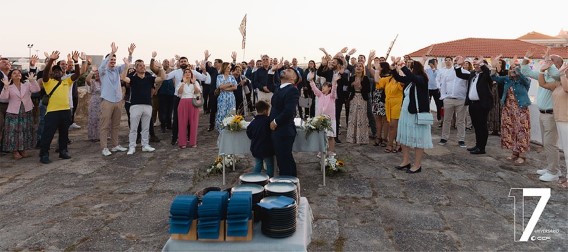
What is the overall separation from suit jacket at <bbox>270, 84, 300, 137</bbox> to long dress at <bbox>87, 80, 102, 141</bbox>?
544 centimetres

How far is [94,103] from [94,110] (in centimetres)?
17

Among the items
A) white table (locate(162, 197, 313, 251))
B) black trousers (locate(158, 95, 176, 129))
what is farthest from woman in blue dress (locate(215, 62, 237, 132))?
white table (locate(162, 197, 313, 251))

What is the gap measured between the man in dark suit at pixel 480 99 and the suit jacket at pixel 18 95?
27.1 feet

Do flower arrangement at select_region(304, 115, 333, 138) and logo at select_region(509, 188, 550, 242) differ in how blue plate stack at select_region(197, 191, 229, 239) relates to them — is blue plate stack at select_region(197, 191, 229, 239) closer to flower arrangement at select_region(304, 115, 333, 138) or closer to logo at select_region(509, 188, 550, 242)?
flower arrangement at select_region(304, 115, 333, 138)

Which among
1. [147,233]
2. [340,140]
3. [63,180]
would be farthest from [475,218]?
[63,180]

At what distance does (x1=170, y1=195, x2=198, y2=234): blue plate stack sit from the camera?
252cm

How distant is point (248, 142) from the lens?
562cm

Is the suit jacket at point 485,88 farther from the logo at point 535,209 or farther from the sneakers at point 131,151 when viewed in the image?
the sneakers at point 131,151

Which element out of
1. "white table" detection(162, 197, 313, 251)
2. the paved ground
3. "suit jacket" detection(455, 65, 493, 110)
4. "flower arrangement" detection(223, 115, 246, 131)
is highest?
"suit jacket" detection(455, 65, 493, 110)

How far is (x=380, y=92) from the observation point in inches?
320

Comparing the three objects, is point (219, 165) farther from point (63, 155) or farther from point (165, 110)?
point (165, 110)

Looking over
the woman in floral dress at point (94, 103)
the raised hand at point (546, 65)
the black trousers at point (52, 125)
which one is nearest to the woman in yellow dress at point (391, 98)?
the raised hand at point (546, 65)

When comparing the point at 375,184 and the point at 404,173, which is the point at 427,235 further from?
the point at 404,173

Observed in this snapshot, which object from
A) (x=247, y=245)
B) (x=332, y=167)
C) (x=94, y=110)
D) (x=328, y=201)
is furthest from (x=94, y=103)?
(x=247, y=245)
